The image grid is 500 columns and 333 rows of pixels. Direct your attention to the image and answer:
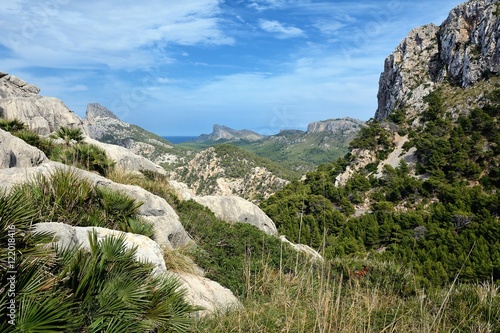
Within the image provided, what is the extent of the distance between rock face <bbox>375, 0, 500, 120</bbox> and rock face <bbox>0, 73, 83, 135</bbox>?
165 ft

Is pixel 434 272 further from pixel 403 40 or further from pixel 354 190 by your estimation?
pixel 403 40

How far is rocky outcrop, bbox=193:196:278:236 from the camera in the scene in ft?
49.3

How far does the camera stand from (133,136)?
186750mm

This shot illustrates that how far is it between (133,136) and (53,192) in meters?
193

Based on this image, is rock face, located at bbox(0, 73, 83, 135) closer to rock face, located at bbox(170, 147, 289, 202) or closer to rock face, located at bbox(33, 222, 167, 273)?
rock face, located at bbox(33, 222, 167, 273)

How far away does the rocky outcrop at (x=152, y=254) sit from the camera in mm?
3730

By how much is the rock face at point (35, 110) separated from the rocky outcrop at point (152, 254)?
23.0 m

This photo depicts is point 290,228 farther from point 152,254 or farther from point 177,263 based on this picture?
point 152,254

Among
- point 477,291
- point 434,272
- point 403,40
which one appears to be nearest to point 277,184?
point 403,40

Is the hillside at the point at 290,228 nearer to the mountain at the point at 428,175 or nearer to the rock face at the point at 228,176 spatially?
the mountain at the point at 428,175

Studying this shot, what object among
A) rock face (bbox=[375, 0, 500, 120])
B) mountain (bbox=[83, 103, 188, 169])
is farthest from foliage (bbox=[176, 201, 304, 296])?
mountain (bbox=[83, 103, 188, 169])

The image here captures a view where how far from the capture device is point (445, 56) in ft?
183

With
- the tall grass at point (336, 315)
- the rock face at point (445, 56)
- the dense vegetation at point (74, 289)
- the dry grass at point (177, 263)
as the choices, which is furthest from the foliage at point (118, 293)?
the rock face at point (445, 56)

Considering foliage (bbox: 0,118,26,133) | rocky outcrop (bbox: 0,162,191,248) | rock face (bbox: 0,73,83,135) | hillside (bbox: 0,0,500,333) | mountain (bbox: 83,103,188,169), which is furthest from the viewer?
mountain (bbox: 83,103,188,169)
